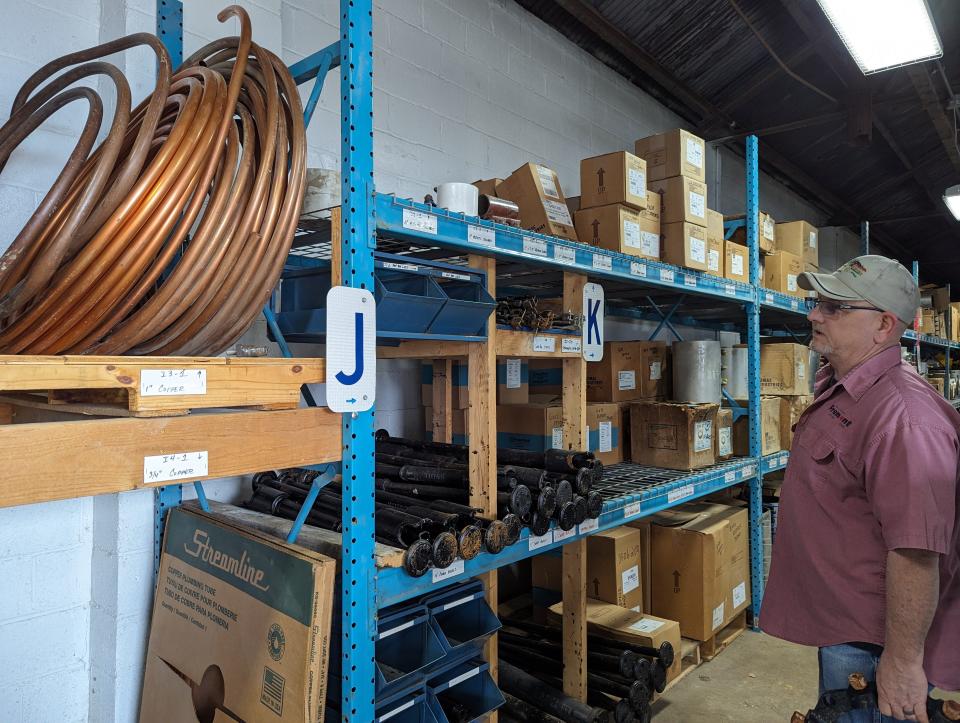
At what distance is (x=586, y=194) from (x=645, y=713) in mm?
2059

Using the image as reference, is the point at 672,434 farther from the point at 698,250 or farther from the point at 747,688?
the point at 747,688

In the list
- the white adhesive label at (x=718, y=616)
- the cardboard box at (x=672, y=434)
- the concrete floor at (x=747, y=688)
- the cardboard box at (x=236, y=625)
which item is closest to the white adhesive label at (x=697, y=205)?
the cardboard box at (x=672, y=434)

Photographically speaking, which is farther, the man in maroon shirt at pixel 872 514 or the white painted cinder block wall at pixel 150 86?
the white painted cinder block wall at pixel 150 86

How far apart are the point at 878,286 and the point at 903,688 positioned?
1010 mm

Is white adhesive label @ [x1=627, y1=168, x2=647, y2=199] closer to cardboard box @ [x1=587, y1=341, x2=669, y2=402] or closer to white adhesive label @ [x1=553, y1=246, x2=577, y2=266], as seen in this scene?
white adhesive label @ [x1=553, y1=246, x2=577, y2=266]

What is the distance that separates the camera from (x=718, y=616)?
3.22 m

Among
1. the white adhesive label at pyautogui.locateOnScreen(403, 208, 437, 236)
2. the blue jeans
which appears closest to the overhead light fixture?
the blue jeans

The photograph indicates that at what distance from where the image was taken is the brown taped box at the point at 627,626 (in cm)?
263

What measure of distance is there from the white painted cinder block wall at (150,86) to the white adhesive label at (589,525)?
42.2 inches

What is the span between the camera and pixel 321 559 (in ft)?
4.77

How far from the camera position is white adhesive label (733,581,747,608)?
3447 mm

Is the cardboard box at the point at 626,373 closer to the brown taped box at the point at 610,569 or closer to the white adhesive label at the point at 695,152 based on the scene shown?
the brown taped box at the point at 610,569

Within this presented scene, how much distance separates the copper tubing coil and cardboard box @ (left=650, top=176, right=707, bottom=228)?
6.59 ft

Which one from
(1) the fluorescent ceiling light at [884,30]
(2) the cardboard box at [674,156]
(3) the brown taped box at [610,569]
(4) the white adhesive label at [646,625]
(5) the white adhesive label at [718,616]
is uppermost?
(1) the fluorescent ceiling light at [884,30]
